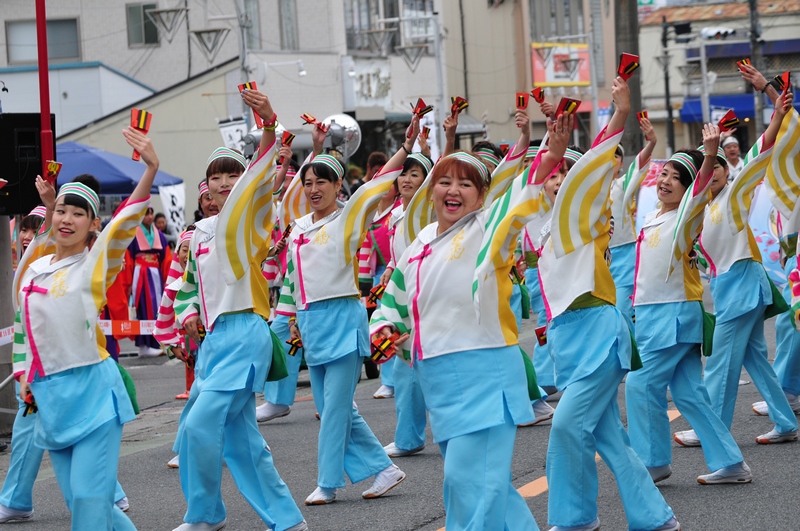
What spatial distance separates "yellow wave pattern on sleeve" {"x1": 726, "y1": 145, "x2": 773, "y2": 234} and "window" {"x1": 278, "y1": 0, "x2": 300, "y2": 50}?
24654mm

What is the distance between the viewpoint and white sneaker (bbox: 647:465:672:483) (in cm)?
662

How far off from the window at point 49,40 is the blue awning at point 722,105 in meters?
29.9

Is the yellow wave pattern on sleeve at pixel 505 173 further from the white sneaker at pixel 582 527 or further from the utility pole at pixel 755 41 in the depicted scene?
the utility pole at pixel 755 41

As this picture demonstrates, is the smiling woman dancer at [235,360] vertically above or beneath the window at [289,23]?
beneath

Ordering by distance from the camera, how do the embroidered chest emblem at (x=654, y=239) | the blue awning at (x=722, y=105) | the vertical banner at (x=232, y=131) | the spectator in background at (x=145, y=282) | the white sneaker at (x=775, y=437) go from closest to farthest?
the embroidered chest emblem at (x=654, y=239), the white sneaker at (x=775, y=437), the spectator in background at (x=145, y=282), the vertical banner at (x=232, y=131), the blue awning at (x=722, y=105)

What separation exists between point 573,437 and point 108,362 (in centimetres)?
204

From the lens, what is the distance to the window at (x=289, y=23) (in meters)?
31.0

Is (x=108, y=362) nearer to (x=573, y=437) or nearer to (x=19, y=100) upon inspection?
(x=573, y=437)

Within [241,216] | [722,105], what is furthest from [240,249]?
[722,105]

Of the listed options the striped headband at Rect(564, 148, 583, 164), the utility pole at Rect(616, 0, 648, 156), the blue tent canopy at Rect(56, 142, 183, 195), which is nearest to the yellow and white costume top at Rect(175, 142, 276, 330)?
the striped headband at Rect(564, 148, 583, 164)

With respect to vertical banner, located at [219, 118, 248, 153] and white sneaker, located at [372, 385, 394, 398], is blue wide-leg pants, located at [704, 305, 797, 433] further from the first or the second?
vertical banner, located at [219, 118, 248, 153]

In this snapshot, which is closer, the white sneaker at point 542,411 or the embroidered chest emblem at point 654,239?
the embroidered chest emblem at point 654,239

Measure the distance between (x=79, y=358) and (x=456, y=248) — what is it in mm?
1685

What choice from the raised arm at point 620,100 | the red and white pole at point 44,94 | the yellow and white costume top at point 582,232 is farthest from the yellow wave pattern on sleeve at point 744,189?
the red and white pole at point 44,94
